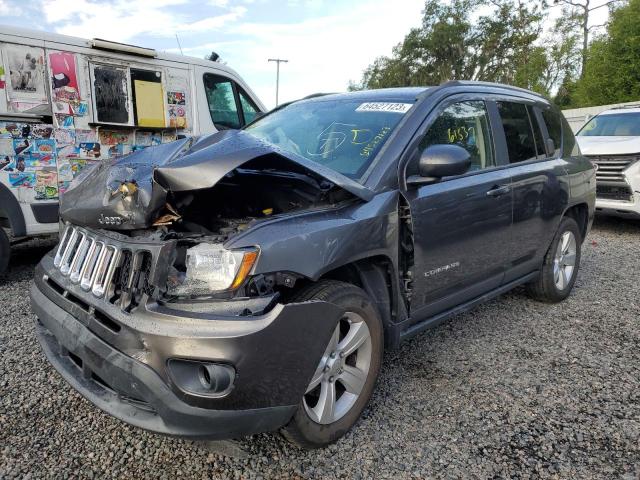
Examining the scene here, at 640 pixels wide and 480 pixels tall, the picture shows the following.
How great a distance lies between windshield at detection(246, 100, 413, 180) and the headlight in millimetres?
930

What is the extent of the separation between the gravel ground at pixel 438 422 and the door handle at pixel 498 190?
111 cm

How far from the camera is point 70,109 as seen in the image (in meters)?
5.08

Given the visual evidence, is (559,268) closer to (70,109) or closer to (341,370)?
(341,370)

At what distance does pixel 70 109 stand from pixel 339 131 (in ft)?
11.4

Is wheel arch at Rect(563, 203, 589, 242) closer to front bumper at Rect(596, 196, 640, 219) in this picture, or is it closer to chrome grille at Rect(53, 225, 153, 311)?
front bumper at Rect(596, 196, 640, 219)

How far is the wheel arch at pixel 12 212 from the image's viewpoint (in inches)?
183

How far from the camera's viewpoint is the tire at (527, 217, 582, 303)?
4.17m

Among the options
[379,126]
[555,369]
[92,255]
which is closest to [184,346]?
[92,255]

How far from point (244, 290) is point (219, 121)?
192 inches

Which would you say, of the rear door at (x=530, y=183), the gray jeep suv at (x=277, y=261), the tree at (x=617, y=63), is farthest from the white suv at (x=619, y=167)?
the tree at (x=617, y=63)

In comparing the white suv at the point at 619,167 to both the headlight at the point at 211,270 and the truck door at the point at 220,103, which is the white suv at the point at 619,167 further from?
the headlight at the point at 211,270

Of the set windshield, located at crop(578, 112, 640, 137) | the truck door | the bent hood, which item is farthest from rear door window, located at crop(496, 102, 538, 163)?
windshield, located at crop(578, 112, 640, 137)

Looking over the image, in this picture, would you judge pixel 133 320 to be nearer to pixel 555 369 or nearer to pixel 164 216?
pixel 164 216

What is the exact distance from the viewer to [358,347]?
2.38 m
